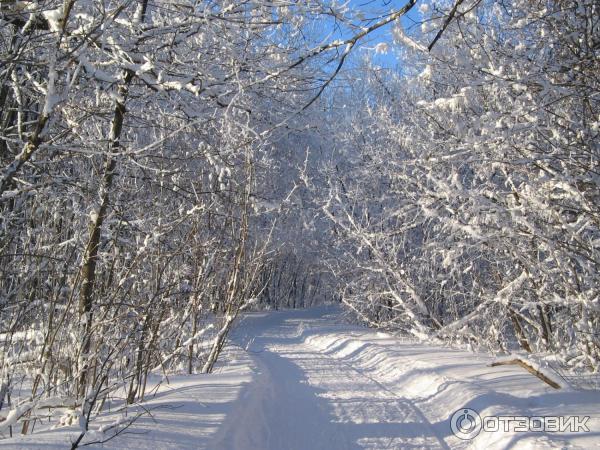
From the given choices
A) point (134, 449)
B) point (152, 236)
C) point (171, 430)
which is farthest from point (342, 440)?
point (152, 236)

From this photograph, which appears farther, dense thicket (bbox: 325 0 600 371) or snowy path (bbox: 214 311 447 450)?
dense thicket (bbox: 325 0 600 371)

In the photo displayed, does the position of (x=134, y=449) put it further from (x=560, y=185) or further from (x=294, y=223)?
(x=294, y=223)

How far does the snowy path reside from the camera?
4.33m

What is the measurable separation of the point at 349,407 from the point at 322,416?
524mm

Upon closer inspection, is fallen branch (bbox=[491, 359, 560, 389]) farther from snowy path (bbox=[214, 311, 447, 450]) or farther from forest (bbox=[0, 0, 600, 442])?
snowy path (bbox=[214, 311, 447, 450])

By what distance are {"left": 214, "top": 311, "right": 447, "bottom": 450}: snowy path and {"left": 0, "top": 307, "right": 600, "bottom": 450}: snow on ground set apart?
0.01m

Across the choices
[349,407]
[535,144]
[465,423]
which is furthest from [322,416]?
[535,144]

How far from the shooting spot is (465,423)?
4797 millimetres

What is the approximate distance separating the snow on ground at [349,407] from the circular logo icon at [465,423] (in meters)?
0.07

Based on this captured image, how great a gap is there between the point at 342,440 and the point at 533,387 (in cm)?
251

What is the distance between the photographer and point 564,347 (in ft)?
23.4

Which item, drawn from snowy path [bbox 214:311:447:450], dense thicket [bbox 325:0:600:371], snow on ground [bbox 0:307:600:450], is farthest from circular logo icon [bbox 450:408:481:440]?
dense thicket [bbox 325:0:600:371]

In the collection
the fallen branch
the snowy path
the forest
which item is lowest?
the snowy path

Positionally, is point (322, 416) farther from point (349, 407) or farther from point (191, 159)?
point (191, 159)
